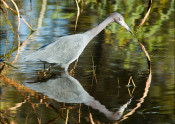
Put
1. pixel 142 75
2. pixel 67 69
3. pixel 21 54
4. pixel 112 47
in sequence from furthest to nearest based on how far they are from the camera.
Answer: pixel 112 47 < pixel 21 54 < pixel 67 69 < pixel 142 75

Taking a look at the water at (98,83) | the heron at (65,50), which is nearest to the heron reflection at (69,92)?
the water at (98,83)

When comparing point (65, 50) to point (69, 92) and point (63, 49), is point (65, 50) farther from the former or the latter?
point (69, 92)

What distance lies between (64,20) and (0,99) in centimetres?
615

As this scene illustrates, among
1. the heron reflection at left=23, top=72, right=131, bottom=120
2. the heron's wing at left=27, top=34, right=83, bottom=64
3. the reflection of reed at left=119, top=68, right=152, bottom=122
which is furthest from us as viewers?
the heron's wing at left=27, top=34, right=83, bottom=64

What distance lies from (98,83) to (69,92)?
52cm

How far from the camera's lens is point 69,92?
214 inches

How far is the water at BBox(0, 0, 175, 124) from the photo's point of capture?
14.9 ft

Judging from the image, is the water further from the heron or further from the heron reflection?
the heron

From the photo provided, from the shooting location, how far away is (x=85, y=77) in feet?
20.1

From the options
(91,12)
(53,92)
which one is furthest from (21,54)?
(91,12)

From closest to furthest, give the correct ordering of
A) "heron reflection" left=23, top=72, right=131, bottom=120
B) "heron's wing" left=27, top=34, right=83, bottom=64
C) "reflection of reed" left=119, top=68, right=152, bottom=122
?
"reflection of reed" left=119, top=68, right=152, bottom=122, "heron reflection" left=23, top=72, right=131, bottom=120, "heron's wing" left=27, top=34, right=83, bottom=64

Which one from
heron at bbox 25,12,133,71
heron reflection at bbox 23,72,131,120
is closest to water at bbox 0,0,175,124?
heron reflection at bbox 23,72,131,120

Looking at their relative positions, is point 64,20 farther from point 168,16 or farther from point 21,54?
point 21,54

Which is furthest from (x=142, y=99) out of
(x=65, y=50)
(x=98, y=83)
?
(x=65, y=50)
